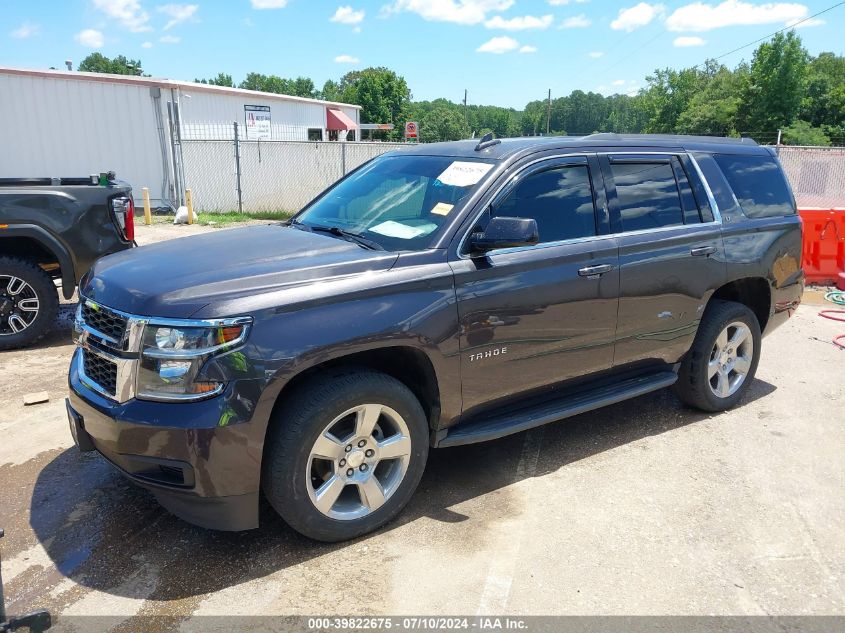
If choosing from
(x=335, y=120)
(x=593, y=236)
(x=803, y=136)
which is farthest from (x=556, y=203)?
(x=803, y=136)

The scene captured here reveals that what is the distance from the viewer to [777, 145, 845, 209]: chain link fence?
15188mm

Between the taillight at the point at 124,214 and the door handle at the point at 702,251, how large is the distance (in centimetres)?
512

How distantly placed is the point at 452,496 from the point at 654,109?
7893 centimetres

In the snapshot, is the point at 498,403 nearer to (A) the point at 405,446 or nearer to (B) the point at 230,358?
(A) the point at 405,446

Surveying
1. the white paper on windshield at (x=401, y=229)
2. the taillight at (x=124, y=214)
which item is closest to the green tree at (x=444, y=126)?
the taillight at (x=124, y=214)

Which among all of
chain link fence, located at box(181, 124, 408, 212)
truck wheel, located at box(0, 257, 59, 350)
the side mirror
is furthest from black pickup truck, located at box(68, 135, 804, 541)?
chain link fence, located at box(181, 124, 408, 212)

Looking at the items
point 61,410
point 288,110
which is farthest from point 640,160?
point 288,110

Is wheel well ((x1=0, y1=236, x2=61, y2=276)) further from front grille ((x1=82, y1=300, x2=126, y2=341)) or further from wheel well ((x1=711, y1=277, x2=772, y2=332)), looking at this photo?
wheel well ((x1=711, y1=277, x2=772, y2=332))

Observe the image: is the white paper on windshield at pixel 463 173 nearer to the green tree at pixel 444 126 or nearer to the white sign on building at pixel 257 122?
the white sign on building at pixel 257 122

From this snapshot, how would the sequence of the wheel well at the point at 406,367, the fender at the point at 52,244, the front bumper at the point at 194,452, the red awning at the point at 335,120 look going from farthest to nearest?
the red awning at the point at 335,120, the fender at the point at 52,244, the wheel well at the point at 406,367, the front bumper at the point at 194,452

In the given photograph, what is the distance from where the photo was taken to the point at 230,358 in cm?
280

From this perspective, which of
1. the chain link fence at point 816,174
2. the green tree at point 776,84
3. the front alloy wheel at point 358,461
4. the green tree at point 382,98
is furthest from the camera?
the green tree at point 382,98

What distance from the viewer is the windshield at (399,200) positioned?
3.67 metres

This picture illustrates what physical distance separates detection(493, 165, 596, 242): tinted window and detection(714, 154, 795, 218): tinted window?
1.48m
